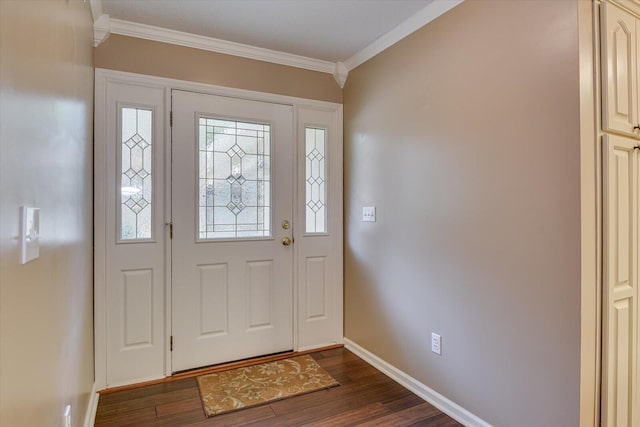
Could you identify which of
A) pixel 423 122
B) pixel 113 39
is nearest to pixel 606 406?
pixel 423 122

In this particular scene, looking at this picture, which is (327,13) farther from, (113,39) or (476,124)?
(113,39)

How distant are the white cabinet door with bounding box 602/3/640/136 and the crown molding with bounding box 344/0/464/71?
75 cm

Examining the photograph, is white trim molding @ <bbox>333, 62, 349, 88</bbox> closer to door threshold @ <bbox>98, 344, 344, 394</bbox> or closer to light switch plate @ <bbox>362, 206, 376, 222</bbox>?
light switch plate @ <bbox>362, 206, 376, 222</bbox>

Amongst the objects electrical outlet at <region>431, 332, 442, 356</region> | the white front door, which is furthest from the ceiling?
electrical outlet at <region>431, 332, 442, 356</region>

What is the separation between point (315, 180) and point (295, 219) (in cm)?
38

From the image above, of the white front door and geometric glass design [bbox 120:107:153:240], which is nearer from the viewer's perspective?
geometric glass design [bbox 120:107:153:240]

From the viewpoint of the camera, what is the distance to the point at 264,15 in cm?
232

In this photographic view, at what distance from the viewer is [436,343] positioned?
2201mm

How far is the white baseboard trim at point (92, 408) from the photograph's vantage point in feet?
6.23

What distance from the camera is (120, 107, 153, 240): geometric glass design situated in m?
2.43

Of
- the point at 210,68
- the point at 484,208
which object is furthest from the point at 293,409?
the point at 210,68


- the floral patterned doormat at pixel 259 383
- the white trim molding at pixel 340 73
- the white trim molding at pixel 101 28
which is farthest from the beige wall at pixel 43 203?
the white trim molding at pixel 340 73

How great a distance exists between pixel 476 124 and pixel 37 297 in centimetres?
201

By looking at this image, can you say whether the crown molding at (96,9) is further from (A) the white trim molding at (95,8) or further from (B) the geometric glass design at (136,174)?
(B) the geometric glass design at (136,174)
